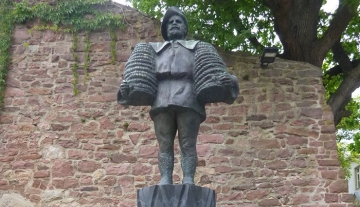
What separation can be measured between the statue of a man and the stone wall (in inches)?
152

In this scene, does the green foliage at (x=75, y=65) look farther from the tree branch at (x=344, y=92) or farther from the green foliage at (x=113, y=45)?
the tree branch at (x=344, y=92)

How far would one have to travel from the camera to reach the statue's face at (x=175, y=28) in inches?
179

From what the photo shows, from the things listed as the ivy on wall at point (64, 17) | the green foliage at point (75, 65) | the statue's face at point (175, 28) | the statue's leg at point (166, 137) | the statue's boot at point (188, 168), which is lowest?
the statue's boot at point (188, 168)

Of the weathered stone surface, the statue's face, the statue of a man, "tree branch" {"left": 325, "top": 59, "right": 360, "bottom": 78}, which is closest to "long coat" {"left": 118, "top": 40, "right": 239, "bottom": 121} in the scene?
the statue of a man

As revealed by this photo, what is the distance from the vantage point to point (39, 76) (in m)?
8.62

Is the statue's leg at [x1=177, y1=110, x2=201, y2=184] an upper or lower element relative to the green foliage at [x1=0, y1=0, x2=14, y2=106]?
lower

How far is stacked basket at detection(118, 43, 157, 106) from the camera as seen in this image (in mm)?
4125

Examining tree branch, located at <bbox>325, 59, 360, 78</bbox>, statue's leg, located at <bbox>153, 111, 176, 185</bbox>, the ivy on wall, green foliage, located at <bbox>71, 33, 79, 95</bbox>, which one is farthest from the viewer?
tree branch, located at <bbox>325, 59, 360, 78</bbox>

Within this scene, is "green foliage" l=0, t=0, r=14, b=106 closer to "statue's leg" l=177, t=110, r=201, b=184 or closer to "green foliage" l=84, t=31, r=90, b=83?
"green foliage" l=84, t=31, r=90, b=83

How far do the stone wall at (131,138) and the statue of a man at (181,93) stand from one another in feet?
12.6

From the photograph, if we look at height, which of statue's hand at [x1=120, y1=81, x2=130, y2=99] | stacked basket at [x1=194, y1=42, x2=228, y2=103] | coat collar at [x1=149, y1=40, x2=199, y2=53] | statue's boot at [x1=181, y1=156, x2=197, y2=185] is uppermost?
coat collar at [x1=149, y1=40, x2=199, y2=53]

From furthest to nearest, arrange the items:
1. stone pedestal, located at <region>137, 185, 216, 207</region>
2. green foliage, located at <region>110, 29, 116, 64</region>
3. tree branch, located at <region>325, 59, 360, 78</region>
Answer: tree branch, located at <region>325, 59, 360, 78</region> < green foliage, located at <region>110, 29, 116, 64</region> < stone pedestal, located at <region>137, 185, 216, 207</region>

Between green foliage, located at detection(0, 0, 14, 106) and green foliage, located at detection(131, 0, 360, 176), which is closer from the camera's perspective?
green foliage, located at detection(0, 0, 14, 106)

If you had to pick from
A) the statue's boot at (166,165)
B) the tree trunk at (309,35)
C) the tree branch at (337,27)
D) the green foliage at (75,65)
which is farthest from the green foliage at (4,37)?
the tree branch at (337,27)
